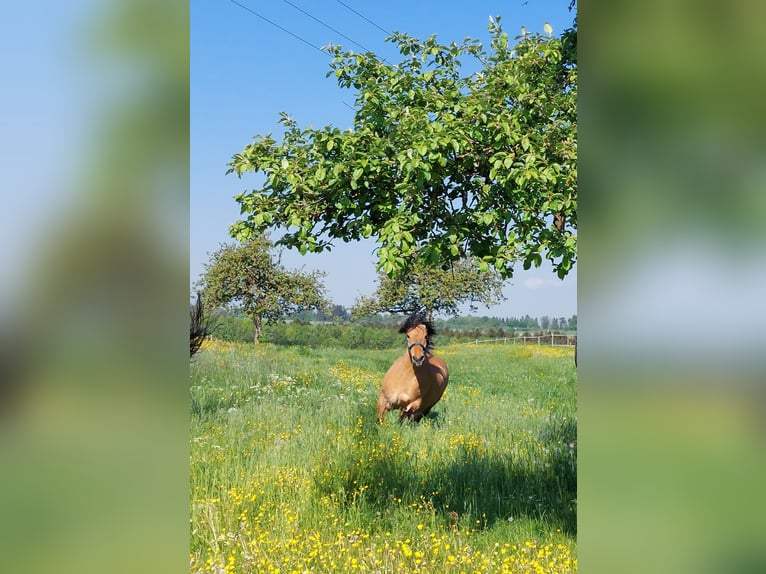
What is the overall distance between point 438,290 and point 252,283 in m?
4.94

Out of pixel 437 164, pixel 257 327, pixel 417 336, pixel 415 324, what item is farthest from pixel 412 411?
pixel 257 327

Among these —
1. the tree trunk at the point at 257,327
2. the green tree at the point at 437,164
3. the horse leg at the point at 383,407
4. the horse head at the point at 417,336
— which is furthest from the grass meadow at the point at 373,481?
the tree trunk at the point at 257,327

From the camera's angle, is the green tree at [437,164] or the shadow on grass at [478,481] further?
the shadow on grass at [478,481]

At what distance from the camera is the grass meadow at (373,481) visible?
4102 mm

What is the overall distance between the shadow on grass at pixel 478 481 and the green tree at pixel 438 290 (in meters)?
8.34

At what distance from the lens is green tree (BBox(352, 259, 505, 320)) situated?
14859 millimetres

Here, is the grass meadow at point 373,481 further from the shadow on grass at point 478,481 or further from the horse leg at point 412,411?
the horse leg at point 412,411

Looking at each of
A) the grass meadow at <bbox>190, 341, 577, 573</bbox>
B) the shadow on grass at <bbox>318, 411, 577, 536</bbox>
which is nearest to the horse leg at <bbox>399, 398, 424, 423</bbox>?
the grass meadow at <bbox>190, 341, 577, 573</bbox>

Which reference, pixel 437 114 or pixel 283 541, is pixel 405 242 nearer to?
pixel 437 114

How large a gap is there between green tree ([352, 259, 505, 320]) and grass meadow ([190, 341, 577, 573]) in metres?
5.53

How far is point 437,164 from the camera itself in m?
3.55

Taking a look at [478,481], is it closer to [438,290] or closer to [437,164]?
[437,164]
